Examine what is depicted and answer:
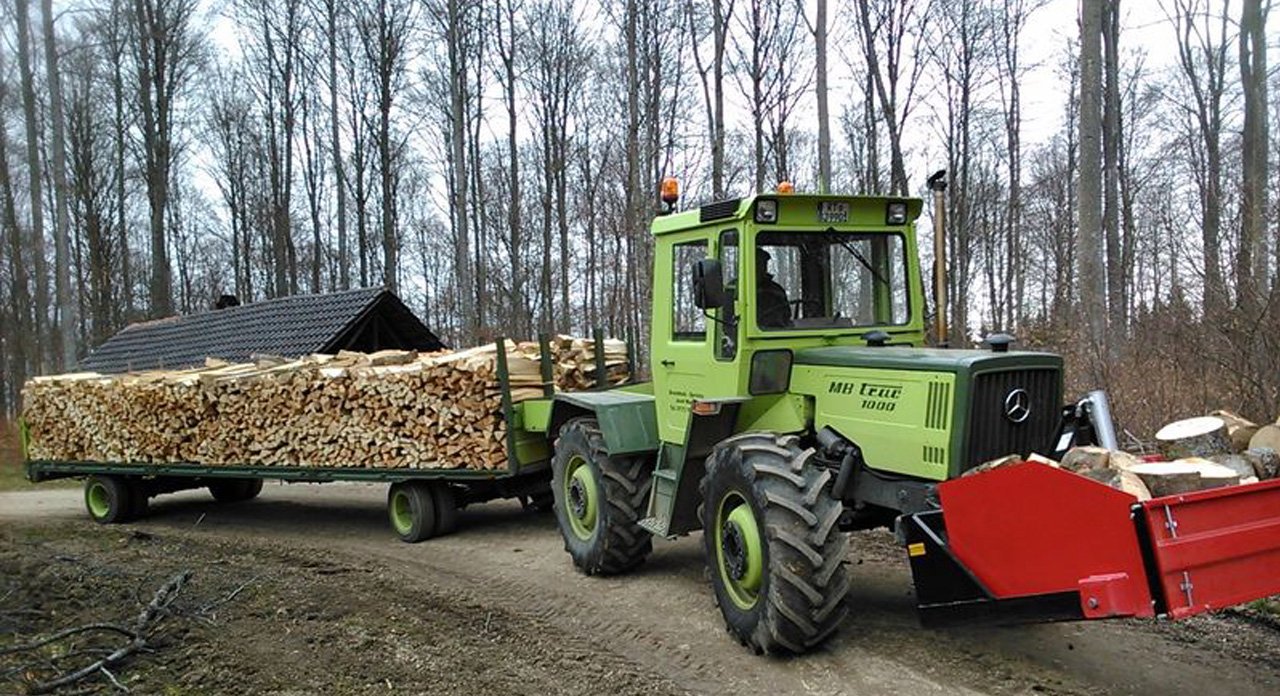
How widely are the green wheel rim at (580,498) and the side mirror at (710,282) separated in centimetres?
222

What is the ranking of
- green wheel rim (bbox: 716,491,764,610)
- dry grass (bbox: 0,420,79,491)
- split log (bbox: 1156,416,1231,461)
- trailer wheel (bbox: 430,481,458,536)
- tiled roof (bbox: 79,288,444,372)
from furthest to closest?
dry grass (bbox: 0,420,79,491), tiled roof (bbox: 79,288,444,372), trailer wheel (bbox: 430,481,458,536), green wheel rim (bbox: 716,491,764,610), split log (bbox: 1156,416,1231,461)

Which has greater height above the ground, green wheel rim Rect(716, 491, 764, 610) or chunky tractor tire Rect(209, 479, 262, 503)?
green wheel rim Rect(716, 491, 764, 610)

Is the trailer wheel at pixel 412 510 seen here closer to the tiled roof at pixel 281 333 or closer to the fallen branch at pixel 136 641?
the fallen branch at pixel 136 641

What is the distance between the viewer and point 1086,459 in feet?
14.6

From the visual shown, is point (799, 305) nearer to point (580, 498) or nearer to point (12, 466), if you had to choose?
point (580, 498)

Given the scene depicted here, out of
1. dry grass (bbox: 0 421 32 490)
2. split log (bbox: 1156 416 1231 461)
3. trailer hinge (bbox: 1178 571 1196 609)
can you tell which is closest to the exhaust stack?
split log (bbox: 1156 416 1231 461)

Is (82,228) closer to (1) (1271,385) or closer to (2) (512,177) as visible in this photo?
(2) (512,177)

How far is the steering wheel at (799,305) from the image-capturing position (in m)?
6.27

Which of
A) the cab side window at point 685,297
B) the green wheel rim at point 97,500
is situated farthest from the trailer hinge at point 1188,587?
the green wheel rim at point 97,500

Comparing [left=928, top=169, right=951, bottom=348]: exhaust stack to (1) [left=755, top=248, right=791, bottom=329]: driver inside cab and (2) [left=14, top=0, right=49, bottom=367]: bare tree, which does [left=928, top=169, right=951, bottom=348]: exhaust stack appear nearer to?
(1) [left=755, top=248, right=791, bottom=329]: driver inside cab

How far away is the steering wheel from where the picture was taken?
247 inches

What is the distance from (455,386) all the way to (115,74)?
26.6 m

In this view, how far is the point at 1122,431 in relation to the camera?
30.5 ft

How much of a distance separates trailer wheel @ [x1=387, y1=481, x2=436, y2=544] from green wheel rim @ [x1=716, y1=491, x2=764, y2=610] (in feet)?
14.8
